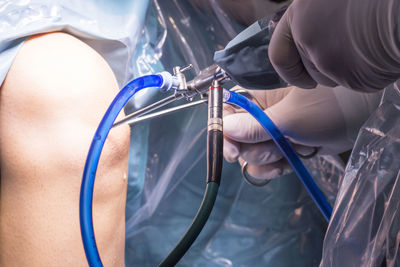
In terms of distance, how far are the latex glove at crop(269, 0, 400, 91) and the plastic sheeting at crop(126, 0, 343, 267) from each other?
41 centimetres

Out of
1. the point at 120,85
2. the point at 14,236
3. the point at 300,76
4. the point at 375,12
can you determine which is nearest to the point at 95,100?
the point at 120,85

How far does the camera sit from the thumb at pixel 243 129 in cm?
84

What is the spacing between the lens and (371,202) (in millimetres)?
632

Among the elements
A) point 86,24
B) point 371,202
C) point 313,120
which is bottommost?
point 371,202

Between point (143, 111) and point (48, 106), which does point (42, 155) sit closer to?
point (48, 106)

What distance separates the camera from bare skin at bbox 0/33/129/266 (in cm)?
69

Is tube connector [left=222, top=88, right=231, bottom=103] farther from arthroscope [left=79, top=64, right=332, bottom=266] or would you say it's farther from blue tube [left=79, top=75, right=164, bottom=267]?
blue tube [left=79, top=75, right=164, bottom=267]

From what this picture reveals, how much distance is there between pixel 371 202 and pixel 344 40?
30 centimetres

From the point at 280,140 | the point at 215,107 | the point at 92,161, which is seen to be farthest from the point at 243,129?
the point at 92,161

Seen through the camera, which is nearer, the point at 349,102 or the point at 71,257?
the point at 71,257

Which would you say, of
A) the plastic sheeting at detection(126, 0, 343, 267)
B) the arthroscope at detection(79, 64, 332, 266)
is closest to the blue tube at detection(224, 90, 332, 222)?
the arthroscope at detection(79, 64, 332, 266)

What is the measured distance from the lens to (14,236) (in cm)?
69

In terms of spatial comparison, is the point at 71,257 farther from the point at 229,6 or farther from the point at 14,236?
the point at 229,6

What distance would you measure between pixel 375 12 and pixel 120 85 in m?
0.60
